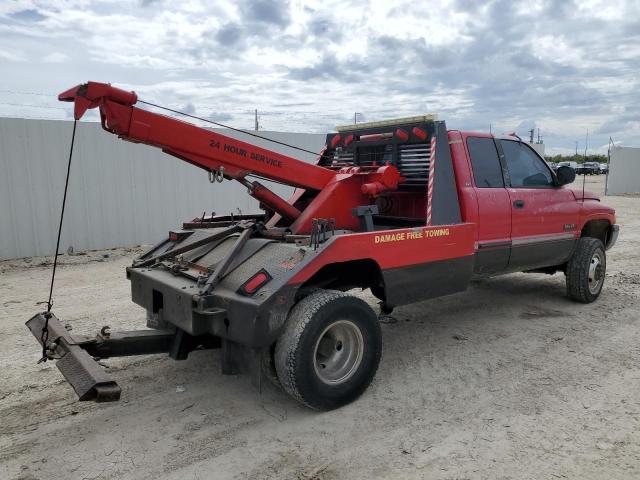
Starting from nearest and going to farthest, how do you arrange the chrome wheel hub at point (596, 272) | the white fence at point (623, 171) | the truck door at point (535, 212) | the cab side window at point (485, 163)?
the cab side window at point (485, 163)
the truck door at point (535, 212)
the chrome wheel hub at point (596, 272)
the white fence at point (623, 171)

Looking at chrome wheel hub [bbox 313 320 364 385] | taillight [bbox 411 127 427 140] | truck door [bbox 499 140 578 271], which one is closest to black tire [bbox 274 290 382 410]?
chrome wheel hub [bbox 313 320 364 385]

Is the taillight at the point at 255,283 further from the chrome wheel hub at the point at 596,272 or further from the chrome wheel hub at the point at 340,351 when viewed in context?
the chrome wheel hub at the point at 596,272

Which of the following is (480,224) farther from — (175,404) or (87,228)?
(87,228)

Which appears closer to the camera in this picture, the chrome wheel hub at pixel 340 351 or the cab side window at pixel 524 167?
the chrome wheel hub at pixel 340 351

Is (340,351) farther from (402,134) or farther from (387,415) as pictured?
(402,134)

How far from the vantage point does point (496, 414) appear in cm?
376

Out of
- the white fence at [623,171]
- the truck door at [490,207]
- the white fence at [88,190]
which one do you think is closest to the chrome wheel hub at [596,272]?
the truck door at [490,207]

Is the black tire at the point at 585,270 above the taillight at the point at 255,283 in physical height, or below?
below

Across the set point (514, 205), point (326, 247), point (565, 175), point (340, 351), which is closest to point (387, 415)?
point (340, 351)

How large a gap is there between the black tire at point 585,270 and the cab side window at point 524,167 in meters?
1.02

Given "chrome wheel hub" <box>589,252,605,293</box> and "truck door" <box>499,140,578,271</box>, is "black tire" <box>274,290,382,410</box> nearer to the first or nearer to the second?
"truck door" <box>499,140,578,271</box>

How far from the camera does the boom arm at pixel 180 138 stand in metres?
Result: 3.78

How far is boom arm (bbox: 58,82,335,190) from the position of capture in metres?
3.78

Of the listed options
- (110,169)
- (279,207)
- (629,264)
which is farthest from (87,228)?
(629,264)
